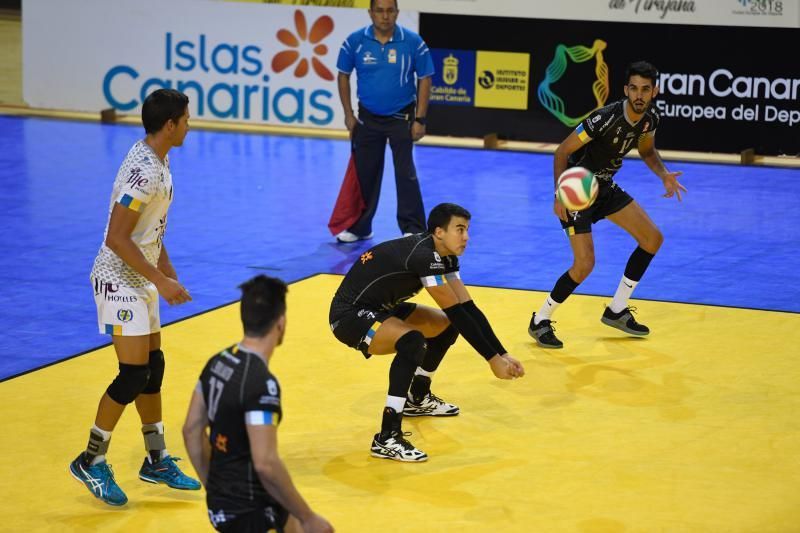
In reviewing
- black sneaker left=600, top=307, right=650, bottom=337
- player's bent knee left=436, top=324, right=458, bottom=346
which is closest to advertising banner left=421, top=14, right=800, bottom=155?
black sneaker left=600, top=307, right=650, bottom=337

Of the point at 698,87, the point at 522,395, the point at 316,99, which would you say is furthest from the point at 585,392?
the point at 316,99

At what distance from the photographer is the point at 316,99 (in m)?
20.1

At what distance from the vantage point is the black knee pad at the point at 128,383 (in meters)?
6.52

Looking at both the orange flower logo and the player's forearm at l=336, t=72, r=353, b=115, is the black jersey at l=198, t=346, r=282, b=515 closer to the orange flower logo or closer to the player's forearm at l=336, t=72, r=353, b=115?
the player's forearm at l=336, t=72, r=353, b=115

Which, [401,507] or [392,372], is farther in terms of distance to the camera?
[392,372]

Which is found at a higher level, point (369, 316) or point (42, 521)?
point (369, 316)

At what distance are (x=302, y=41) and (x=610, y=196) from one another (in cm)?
1092

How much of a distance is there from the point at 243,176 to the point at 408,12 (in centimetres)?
457

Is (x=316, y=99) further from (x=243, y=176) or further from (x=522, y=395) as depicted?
(x=522, y=395)

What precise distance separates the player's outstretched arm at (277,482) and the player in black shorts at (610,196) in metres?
5.04

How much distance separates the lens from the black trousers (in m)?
13.2

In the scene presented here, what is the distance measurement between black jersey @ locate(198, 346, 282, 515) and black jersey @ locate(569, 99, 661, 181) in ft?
17.7

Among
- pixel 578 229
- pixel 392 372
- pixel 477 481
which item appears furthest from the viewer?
pixel 578 229

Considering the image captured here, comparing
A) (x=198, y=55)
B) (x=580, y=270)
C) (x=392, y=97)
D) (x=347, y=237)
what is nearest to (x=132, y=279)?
(x=580, y=270)
